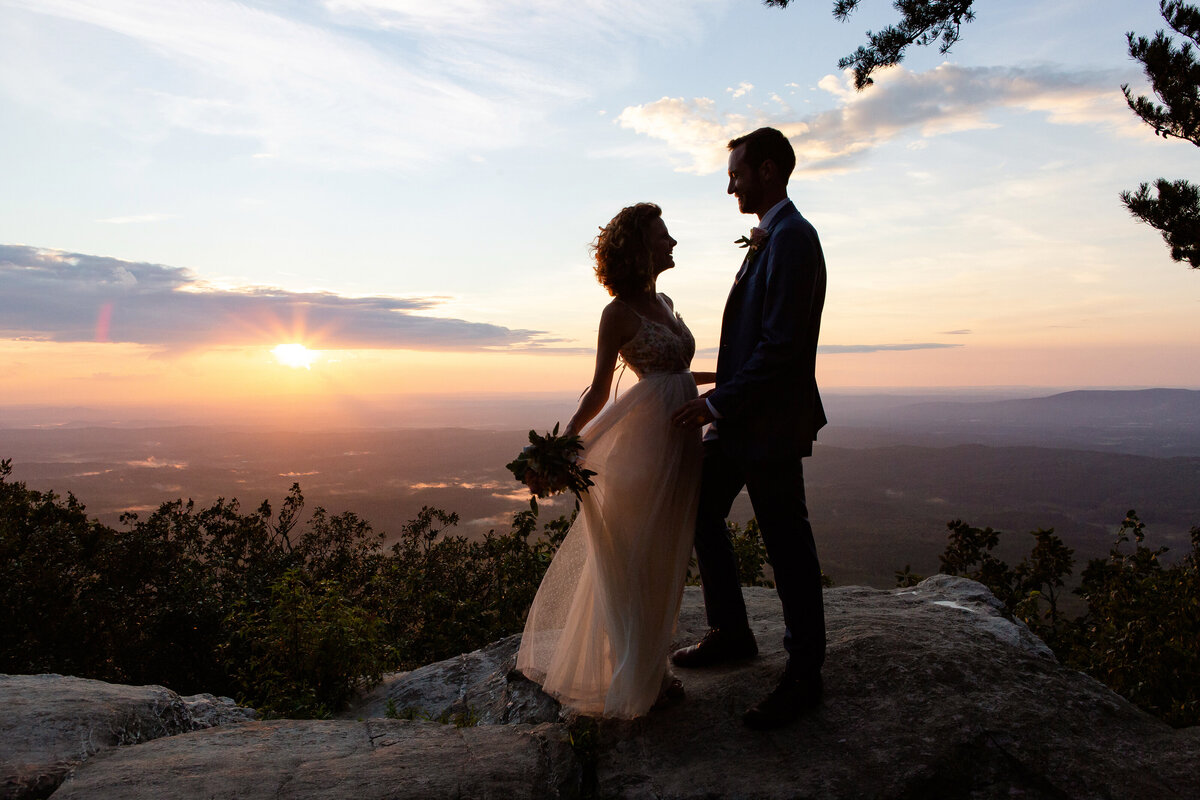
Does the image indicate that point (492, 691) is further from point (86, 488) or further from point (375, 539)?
point (86, 488)

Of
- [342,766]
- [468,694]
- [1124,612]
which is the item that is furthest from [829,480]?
[342,766]

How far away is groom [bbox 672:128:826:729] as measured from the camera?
3.09 m

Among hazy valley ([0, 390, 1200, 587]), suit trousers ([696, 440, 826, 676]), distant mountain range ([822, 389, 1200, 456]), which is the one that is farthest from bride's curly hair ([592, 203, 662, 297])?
distant mountain range ([822, 389, 1200, 456])

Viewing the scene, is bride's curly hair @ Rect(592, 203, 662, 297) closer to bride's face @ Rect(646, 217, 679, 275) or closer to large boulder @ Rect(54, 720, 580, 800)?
bride's face @ Rect(646, 217, 679, 275)

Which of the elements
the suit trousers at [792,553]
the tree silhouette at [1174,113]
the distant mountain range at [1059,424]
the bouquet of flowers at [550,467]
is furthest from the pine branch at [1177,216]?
the distant mountain range at [1059,424]

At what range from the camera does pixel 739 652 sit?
387cm

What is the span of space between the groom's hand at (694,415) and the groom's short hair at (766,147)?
1.24m

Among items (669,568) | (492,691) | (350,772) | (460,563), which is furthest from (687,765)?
(460,563)

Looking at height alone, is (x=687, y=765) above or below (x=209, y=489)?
above

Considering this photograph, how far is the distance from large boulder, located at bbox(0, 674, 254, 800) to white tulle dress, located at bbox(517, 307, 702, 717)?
6.92ft

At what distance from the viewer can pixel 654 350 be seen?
3.56 meters

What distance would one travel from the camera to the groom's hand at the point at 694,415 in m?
3.22

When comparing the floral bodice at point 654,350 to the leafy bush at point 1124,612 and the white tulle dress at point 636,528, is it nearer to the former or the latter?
the white tulle dress at point 636,528

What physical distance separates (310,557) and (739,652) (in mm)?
8039
